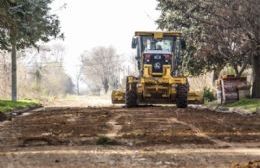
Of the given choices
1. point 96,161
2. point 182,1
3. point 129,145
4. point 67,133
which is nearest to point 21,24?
point 182,1

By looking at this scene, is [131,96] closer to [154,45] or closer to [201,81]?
[154,45]

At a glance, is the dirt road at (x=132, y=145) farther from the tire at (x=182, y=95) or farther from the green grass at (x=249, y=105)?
the tire at (x=182, y=95)

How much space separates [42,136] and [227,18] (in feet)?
67.2

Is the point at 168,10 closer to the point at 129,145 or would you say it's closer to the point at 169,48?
the point at 169,48

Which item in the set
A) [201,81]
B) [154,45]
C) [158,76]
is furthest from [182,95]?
[201,81]

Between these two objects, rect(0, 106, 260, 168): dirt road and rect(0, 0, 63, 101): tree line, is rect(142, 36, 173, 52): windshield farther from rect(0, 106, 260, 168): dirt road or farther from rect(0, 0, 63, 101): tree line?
rect(0, 106, 260, 168): dirt road

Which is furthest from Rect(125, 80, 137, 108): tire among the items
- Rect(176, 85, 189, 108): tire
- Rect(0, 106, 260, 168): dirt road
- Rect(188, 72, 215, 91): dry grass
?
Rect(188, 72, 215, 91): dry grass

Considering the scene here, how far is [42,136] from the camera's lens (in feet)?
47.7

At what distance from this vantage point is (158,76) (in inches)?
1314

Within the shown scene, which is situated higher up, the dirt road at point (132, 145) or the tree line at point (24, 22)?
the tree line at point (24, 22)

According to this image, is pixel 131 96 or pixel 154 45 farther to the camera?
pixel 154 45

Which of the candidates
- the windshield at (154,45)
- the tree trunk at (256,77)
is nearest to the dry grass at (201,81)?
the tree trunk at (256,77)

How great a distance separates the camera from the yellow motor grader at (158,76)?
1267 inches

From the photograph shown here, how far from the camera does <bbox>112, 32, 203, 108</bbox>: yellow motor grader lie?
106ft
